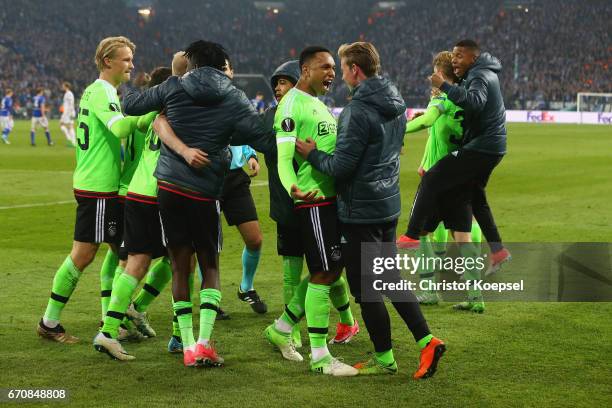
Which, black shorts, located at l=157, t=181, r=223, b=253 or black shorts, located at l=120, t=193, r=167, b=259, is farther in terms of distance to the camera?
black shorts, located at l=120, t=193, r=167, b=259

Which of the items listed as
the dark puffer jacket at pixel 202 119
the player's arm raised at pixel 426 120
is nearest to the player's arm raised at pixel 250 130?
the dark puffer jacket at pixel 202 119

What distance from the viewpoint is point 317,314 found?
6.03 meters

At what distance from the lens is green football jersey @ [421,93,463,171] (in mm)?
8023

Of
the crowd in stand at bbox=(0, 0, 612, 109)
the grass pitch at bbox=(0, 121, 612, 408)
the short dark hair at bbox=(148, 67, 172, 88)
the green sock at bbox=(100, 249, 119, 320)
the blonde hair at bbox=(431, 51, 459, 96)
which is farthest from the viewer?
the crowd in stand at bbox=(0, 0, 612, 109)

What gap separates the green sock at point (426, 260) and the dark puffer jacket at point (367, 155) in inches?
112

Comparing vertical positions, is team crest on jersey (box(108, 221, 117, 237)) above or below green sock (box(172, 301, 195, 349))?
above

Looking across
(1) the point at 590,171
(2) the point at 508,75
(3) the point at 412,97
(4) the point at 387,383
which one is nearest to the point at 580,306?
(4) the point at 387,383

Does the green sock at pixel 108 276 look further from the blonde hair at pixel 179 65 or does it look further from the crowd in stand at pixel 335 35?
the crowd in stand at pixel 335 35

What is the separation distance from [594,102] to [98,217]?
147ft

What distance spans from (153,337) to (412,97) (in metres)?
50.5

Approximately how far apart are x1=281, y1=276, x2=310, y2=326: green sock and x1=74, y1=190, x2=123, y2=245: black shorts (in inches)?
55.7

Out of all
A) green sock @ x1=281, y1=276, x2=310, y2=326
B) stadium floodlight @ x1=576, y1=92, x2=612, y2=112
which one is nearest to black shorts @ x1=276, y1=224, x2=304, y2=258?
green sock @ x1=281, y1=276, x2=310, y2=326

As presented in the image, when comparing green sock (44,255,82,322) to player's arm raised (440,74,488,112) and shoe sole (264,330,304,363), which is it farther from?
player's arm raised (440,74,488,112)

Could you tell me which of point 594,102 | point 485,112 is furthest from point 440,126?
point 594,102
